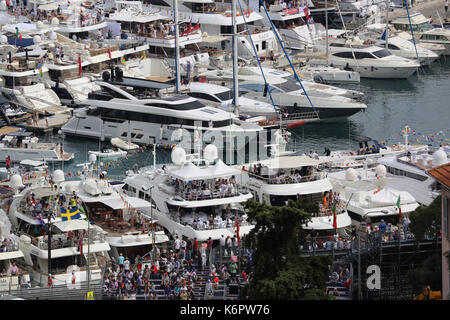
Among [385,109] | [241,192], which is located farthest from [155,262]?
[385,109]

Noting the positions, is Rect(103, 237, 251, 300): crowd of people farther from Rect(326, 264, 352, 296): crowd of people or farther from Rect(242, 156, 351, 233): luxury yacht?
Rect(242, 156, 351, 233): luxury yacht

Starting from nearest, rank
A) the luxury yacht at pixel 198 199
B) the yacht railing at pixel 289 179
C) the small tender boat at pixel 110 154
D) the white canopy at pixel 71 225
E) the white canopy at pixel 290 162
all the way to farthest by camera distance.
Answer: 1. the white canopy at pixel 71 225
2. the luxury yacht at pixel 198 199
3. the yacht railing at pixel 289 179
4. the white canopy at pixel 290 162
5. the small tender boat at pixel 110 154

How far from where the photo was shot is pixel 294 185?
171ft

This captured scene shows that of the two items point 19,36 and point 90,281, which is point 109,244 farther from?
point 19,36

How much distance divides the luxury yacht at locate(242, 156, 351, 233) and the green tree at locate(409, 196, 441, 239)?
18.6ft

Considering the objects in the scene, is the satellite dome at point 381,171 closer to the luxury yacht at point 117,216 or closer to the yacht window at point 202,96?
the luxury yacht at point 117,216

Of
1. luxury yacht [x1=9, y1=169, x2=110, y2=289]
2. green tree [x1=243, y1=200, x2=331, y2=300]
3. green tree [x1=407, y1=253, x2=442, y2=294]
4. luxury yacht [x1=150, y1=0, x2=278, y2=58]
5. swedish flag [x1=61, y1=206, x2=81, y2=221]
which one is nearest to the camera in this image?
green tree [x1=243, y1=200, x2=331, y2=300]

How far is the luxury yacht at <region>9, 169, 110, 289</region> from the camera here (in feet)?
151

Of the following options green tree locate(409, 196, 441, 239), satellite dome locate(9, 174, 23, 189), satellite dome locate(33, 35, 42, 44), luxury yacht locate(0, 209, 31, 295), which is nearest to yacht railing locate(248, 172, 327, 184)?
green tree locate(409, 196, 441, 239)

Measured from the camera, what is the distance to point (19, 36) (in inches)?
3374

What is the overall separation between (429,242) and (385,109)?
1440 inches

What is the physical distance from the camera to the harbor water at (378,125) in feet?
225
